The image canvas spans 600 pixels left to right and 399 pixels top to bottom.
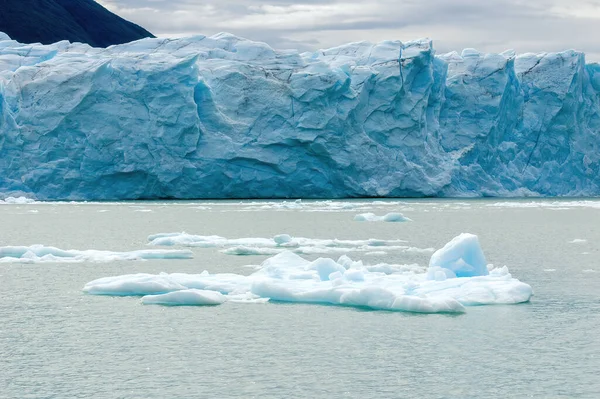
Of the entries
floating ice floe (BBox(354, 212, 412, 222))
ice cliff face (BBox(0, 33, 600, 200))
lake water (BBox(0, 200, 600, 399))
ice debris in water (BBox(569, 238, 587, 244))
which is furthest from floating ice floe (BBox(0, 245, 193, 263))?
ice cliff face (BBox(0, 33, 600, 200))

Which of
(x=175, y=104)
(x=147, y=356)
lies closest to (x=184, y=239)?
(x=147, y=356)

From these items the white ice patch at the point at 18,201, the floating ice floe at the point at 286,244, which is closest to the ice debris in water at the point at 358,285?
the floating ice floe at the point at 286,244

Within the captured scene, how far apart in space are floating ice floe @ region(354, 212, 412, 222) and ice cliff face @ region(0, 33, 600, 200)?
8193mm

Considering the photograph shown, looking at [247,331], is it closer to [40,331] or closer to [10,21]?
[40,331]

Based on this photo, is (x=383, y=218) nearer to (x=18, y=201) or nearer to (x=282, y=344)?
(x=18, y=201)

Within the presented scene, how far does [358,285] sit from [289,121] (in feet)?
67.0

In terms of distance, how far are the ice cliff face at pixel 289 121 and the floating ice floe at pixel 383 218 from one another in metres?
8.19

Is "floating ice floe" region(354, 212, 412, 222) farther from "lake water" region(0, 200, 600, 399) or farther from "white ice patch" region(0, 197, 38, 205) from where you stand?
"white ice patch" region(0, 197, 38, 205)

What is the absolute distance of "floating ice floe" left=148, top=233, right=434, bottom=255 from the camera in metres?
14.4

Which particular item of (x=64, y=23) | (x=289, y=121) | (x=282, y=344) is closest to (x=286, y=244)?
(x=282, y=344)

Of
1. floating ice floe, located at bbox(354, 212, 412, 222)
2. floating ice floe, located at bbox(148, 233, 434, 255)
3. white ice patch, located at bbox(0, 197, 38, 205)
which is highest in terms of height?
floating ice floe, located at bbox(148, 233, 434, 255)

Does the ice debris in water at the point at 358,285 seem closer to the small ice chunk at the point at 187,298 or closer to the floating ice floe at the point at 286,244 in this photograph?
the small ice chunk at the point at 187,298

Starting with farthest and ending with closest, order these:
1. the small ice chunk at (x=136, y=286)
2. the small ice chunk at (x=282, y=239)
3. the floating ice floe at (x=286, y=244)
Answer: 1. the small ice chunk at (x=282, y=239)
2. the floating ice floe at (x=286, y=244)
3. the small ice chunk at (x=136, y=286)

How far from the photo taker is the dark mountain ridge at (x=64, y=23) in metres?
74.4
